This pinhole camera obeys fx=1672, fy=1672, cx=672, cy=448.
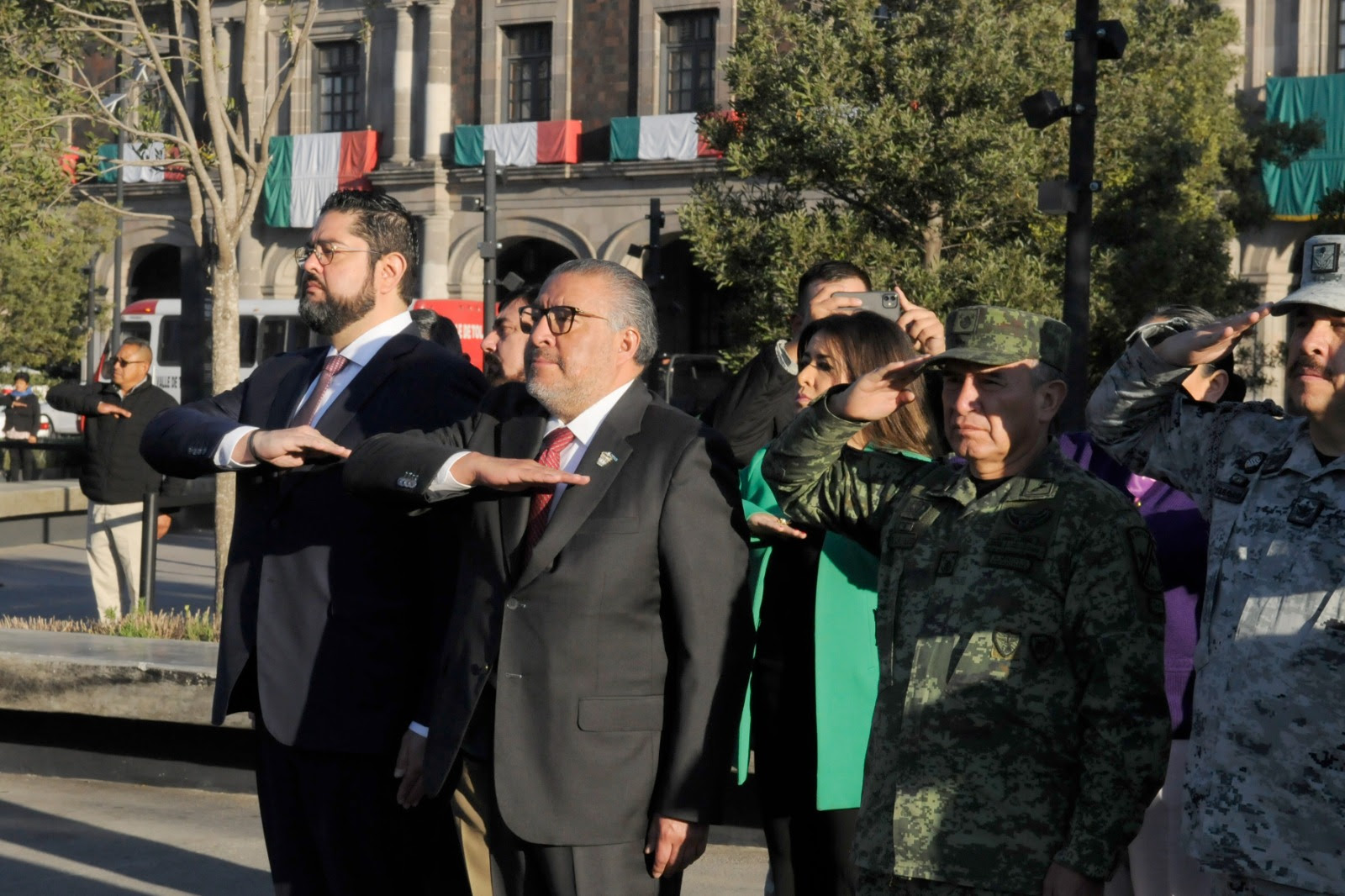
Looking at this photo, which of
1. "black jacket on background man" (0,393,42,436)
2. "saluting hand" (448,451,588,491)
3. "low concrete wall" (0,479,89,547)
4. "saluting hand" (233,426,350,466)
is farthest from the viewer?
"black jacket on background man" (0,393,42,436)

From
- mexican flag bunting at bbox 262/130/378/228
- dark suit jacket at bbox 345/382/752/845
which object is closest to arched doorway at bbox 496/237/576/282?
mexican flag bunting at bbox 262/130/378/228

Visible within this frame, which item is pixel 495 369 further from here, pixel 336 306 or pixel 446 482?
pixel 446 482

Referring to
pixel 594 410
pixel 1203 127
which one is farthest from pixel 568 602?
pixel 1203 127

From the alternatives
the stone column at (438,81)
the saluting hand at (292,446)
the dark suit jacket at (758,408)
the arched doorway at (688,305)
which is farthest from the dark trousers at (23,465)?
the saluting hand at (292,446)

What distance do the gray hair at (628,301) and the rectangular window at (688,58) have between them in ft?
107

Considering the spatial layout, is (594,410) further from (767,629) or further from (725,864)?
(725,864)

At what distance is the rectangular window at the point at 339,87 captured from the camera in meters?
40.1

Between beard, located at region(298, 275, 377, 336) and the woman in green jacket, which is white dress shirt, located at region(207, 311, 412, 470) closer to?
beard, located at region(298, 275, 377, 336)

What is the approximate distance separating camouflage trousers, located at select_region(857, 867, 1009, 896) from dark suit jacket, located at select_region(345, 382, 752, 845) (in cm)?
39

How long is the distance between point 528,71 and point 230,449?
35895 millimetres

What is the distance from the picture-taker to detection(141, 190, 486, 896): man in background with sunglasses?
400 cm

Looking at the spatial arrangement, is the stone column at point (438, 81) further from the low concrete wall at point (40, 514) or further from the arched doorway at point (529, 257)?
the low concrete wall at point (40, 514)

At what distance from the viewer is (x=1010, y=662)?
308 centimetres

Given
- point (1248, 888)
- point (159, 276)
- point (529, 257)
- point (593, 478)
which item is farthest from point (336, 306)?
point (159, 276)
